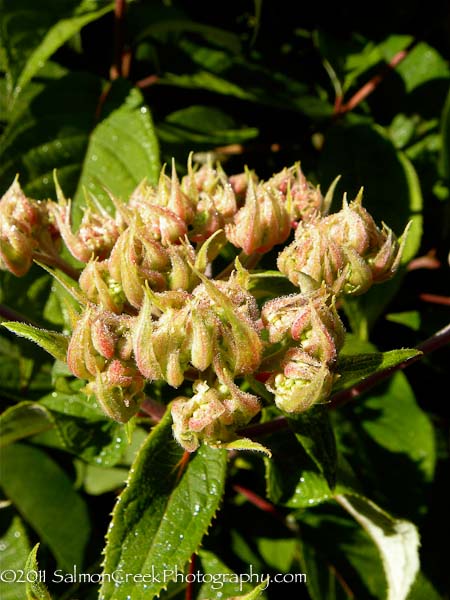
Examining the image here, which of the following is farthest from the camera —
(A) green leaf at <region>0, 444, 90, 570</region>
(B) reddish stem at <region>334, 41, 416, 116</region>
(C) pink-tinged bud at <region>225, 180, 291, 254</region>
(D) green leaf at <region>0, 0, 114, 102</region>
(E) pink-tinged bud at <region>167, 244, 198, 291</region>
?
(B) reddish stem at <region>334, 41, 416, 116</region>

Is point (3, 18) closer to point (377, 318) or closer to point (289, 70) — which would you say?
point (289, 70)

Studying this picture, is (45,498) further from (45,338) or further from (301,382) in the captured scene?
(301,382)

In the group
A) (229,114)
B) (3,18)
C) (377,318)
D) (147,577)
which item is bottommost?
(377,318)

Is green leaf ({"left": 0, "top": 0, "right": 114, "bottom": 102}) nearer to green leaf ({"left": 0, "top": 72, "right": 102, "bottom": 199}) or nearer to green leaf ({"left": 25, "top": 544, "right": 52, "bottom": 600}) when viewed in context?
green leaf ({"left": 0, "top": 72, "right": 102, "bottom": 199})

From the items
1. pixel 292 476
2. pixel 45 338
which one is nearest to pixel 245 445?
pixel 45 338

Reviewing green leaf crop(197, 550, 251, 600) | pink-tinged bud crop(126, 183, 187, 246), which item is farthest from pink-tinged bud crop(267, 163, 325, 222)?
green leaf crop(197, 550, 251, 600)

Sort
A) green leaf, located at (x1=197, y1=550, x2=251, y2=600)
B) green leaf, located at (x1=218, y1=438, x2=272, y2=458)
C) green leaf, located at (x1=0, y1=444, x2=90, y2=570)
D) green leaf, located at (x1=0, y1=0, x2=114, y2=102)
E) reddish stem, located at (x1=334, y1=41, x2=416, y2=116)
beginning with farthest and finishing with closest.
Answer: reddish stem, located at (x1=334, y1=41, x2=416, y2=116) → green leaf, located at (x1=0, y1=444, x2=90, y2=570) → green leaf, located at (x1=0, y1=0, x2=114, y2=102) → green leaf, located at (x1=197, y1=550, x2=251, y2=600) → green leaf, located at (x1=218, y1=438, x2=272, y2=458)

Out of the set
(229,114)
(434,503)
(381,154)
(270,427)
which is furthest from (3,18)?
(434,503)
